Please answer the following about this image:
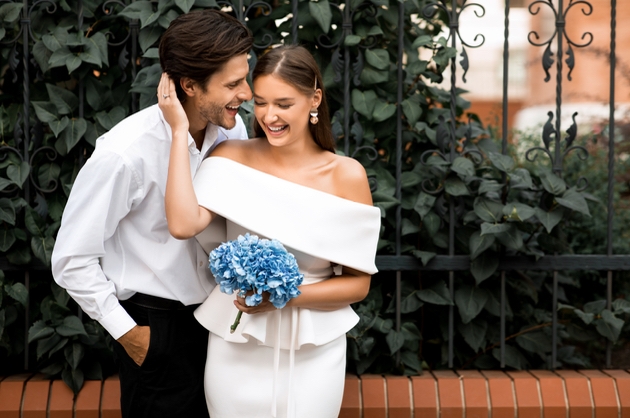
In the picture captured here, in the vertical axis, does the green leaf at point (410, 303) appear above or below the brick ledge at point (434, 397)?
above

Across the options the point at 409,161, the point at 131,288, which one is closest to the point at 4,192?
the point at 131,288

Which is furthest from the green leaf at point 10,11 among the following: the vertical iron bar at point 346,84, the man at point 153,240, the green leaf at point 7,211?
the vertical iron bar at point 346,84

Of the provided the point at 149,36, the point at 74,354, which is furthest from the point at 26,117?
the point at 74,354

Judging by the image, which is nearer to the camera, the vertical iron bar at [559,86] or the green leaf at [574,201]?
the green leaf at [574,201]

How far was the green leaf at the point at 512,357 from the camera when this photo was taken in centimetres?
336

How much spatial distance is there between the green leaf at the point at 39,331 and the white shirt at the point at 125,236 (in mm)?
777

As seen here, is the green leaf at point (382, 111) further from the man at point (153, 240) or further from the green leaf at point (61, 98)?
the green leaf at point (61, 98)

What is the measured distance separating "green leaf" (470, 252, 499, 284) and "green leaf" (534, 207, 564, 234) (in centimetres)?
26

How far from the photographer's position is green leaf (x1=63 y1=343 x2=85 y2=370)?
10.00 feet

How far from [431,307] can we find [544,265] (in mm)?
563

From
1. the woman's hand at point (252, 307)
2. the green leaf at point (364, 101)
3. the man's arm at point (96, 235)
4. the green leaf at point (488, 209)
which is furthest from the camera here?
the green leaf at point (364, 101)

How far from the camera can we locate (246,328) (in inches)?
89.2

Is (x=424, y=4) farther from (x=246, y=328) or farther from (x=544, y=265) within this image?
(x=246, y=328)

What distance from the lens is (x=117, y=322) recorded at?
234cm
